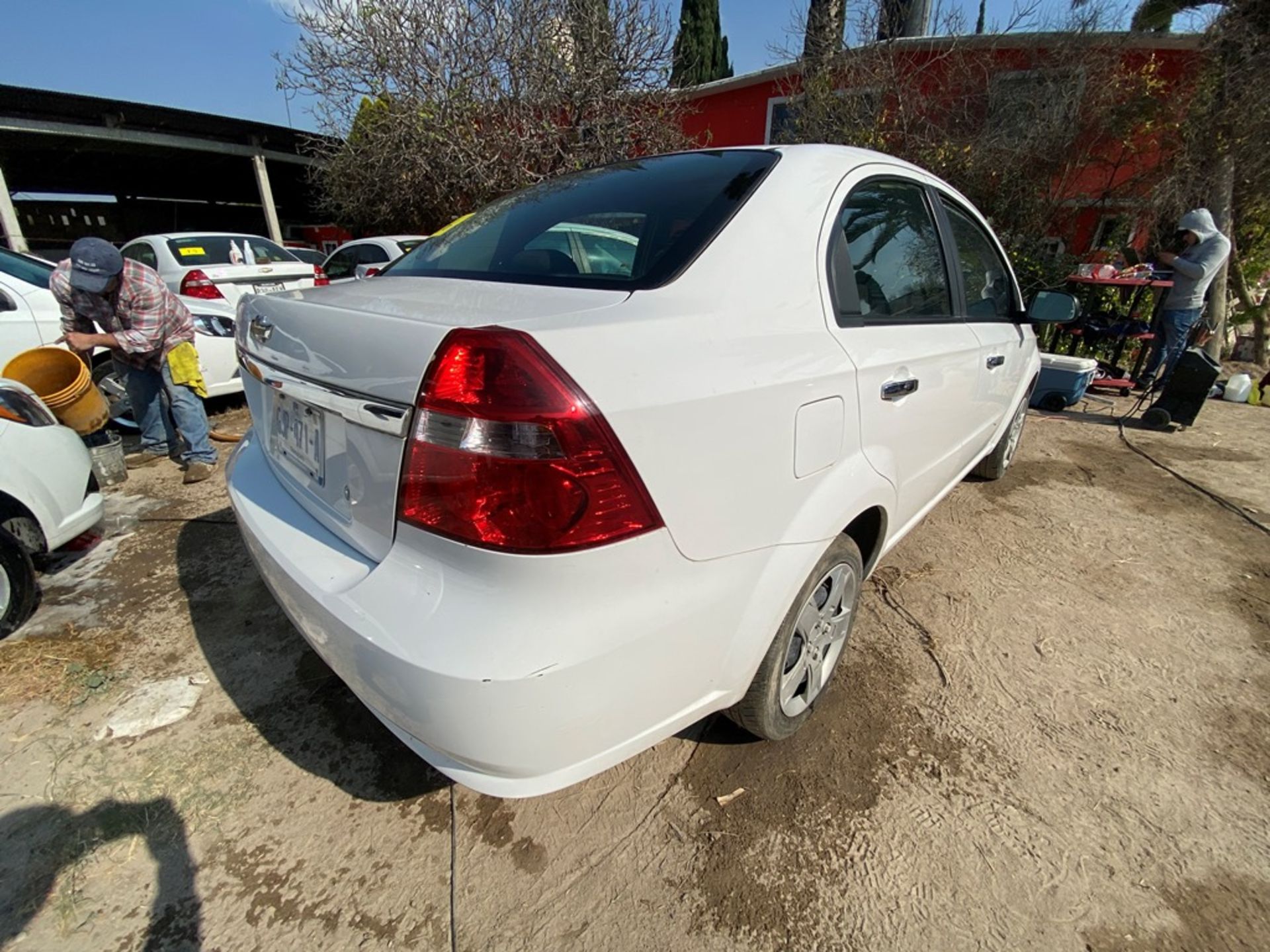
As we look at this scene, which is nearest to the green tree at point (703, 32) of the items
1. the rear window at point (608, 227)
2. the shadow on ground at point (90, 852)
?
the rear window at point (608, 227)

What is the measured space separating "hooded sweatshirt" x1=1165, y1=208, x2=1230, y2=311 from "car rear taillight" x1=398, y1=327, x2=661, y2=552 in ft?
23.9

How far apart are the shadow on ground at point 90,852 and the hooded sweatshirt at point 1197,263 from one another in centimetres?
821

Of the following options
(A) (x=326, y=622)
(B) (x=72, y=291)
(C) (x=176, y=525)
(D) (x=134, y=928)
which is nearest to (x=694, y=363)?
(A) (x=326, y=622)

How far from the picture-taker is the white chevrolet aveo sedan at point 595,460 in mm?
1042

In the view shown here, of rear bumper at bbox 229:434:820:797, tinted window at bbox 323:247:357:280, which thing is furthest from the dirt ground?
tinted window at bbox 323:247:357:280

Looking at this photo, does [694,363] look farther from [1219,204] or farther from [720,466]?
[1219,204]

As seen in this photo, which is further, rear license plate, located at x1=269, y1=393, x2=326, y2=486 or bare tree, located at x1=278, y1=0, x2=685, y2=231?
bare tree, located at x1=278, y1=0, x2=685, y2=231

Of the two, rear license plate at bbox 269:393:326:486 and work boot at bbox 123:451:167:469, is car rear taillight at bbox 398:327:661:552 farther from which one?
work boot at bbox 123:451:167:469

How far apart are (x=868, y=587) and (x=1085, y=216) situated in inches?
380

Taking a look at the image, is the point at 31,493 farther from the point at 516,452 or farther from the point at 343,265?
the point at 343,265

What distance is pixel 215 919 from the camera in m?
1.38

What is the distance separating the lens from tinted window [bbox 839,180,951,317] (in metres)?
1.75

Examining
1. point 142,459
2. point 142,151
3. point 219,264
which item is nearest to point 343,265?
point 219,264

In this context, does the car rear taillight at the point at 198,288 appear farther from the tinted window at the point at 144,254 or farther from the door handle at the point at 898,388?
the door handle at the point at 898,388
